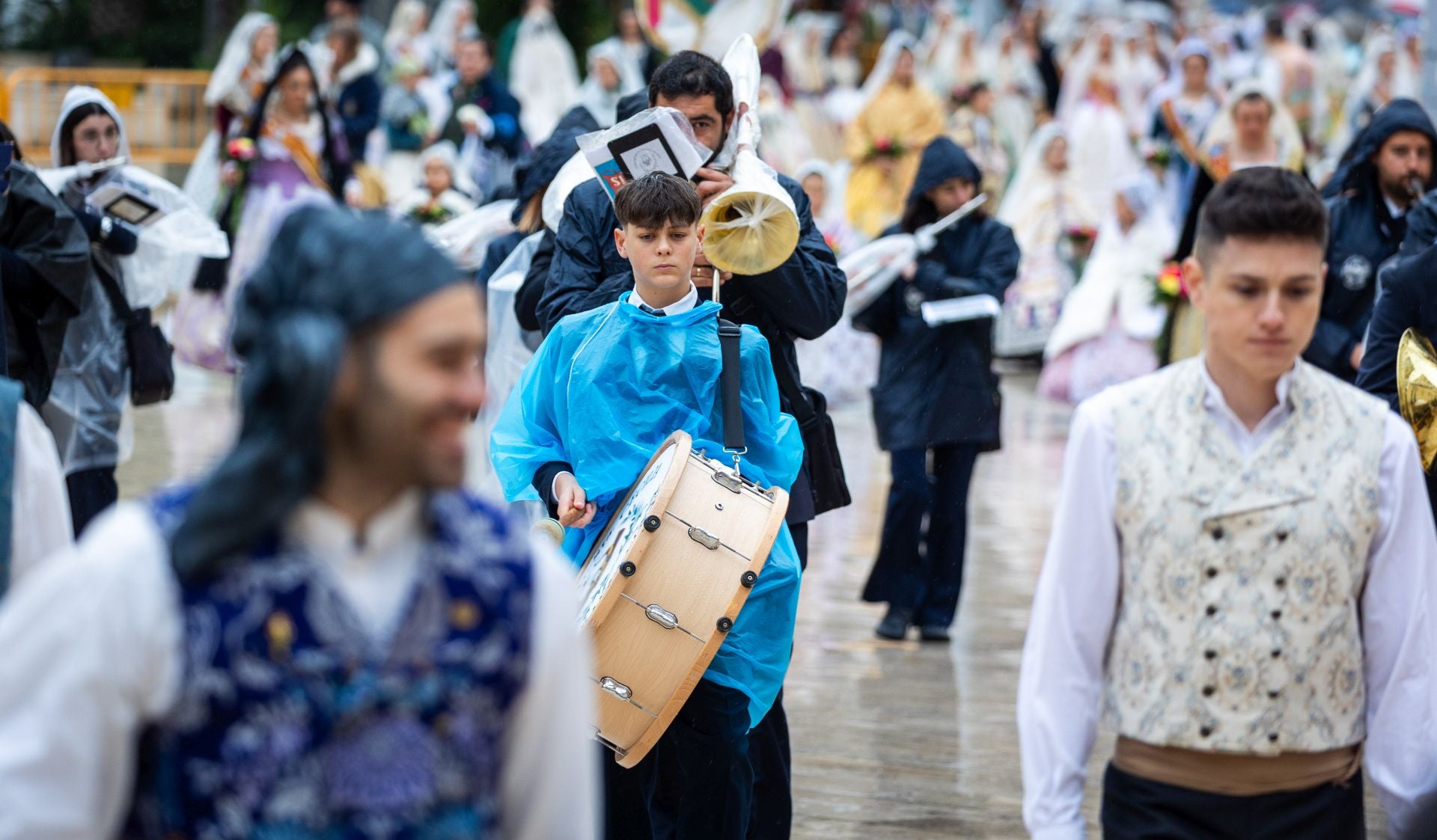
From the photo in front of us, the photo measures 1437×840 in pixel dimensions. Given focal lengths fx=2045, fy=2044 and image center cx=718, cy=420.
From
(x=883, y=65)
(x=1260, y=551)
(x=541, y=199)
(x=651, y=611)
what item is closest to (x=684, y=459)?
(x=651, y=611)

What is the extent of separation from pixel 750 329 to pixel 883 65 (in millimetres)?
17666

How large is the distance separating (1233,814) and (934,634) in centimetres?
525

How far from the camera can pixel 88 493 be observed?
7.60 m

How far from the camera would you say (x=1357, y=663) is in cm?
310

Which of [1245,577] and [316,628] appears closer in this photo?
[316,628]

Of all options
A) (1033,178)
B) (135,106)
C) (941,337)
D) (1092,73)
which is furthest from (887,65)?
(941,337)

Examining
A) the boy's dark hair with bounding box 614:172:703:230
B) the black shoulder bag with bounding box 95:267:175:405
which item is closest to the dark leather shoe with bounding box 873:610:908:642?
the black shoulder bag with bounding box 95:267:175:405

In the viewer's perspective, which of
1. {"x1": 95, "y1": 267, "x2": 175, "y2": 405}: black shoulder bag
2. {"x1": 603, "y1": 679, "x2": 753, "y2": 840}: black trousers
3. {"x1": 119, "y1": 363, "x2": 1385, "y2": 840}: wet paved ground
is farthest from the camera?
{"x1": 95, "y1": 267, "x2": 175, "y2": 405}: black shoulder bag

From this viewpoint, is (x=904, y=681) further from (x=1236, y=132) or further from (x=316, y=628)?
(x=316, y=628)

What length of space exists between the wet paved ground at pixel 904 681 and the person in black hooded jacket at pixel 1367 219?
173 cm

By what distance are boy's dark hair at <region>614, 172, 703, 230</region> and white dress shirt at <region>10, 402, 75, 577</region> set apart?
2011mm

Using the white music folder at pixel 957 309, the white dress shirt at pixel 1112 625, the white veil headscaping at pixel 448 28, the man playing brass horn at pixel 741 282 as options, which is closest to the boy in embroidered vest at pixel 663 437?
the man playing brass horn at pixel 741 282

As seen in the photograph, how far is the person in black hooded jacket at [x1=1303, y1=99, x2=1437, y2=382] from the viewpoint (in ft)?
25.0

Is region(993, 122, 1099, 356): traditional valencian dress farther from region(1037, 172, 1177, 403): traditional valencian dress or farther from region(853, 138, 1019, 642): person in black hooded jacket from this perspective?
region(853, 138, 1019, 642): person in black hooded jacket
